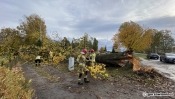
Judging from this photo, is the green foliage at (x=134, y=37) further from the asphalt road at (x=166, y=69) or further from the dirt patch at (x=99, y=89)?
the dirt patch at (x=99, y=89)

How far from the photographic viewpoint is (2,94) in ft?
19.5

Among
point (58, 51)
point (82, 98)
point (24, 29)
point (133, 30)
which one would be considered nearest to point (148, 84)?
point (82, 98)

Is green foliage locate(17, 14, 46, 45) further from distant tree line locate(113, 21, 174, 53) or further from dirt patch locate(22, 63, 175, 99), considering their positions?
dirt patch locate(22, 63, 175, 99)

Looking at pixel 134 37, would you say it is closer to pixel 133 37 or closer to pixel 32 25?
pixel 133 37

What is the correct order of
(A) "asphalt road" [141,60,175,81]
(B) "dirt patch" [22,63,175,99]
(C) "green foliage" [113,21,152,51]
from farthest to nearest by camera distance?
(C) "green foliage" [113,21,152,51] → (A) "asphalt road" [141,60,175,81] → (B) "dirt patch" [22,63,175,99]

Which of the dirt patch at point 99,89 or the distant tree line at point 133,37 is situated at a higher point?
the distant tree line at point 133,37

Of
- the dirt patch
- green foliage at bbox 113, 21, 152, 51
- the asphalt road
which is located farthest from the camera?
green foliage at bbox 113, 21, 152, 51

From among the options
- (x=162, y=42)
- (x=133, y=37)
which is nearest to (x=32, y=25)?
(x=133, y=37)

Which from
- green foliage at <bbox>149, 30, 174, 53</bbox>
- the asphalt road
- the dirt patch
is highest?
green foliage at <bbox>149, 30, 174, 53</bbox>

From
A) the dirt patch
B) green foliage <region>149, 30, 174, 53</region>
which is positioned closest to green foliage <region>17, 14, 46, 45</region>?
green foliage <region>149, 30, 174, 53</region>

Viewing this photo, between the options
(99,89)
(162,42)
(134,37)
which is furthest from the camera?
(162,42)

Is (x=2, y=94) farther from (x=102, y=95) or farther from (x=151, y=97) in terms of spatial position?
(x=151, y=97)

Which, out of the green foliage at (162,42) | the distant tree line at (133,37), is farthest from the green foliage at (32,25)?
the green foliage at (162,42)

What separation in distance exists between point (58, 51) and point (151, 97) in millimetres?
16723
